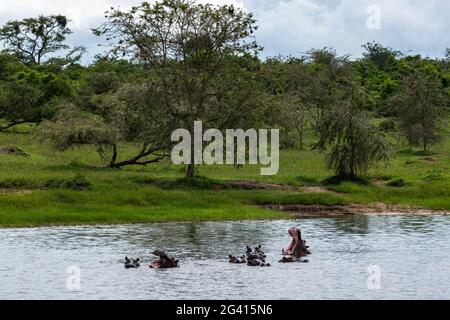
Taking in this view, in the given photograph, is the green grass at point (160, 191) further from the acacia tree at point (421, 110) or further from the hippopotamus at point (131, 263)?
the hippopotamus at point (131, 263)

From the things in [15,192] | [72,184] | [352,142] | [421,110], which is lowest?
[15,192]

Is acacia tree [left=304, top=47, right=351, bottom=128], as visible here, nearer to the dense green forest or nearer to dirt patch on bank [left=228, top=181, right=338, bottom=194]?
the dense green forest

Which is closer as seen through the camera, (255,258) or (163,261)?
(163,261)

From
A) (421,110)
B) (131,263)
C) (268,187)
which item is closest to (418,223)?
(268,187)

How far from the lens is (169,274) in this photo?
100.0 feet

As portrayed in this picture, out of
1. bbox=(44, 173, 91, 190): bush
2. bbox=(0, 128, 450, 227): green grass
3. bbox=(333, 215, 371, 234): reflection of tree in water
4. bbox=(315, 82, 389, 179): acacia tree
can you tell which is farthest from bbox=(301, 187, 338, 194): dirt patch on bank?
bbox=(44, 173, 91, 190): bush

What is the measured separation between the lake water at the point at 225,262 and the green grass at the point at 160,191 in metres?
2.29

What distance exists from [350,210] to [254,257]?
19.1m

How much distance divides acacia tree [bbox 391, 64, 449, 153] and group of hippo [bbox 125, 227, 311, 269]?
43.3m

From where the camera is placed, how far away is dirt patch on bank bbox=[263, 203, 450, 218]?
4950 cm

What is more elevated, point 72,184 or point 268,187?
point 72,184

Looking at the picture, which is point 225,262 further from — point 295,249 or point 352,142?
point 352,142

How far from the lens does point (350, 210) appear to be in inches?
1992
